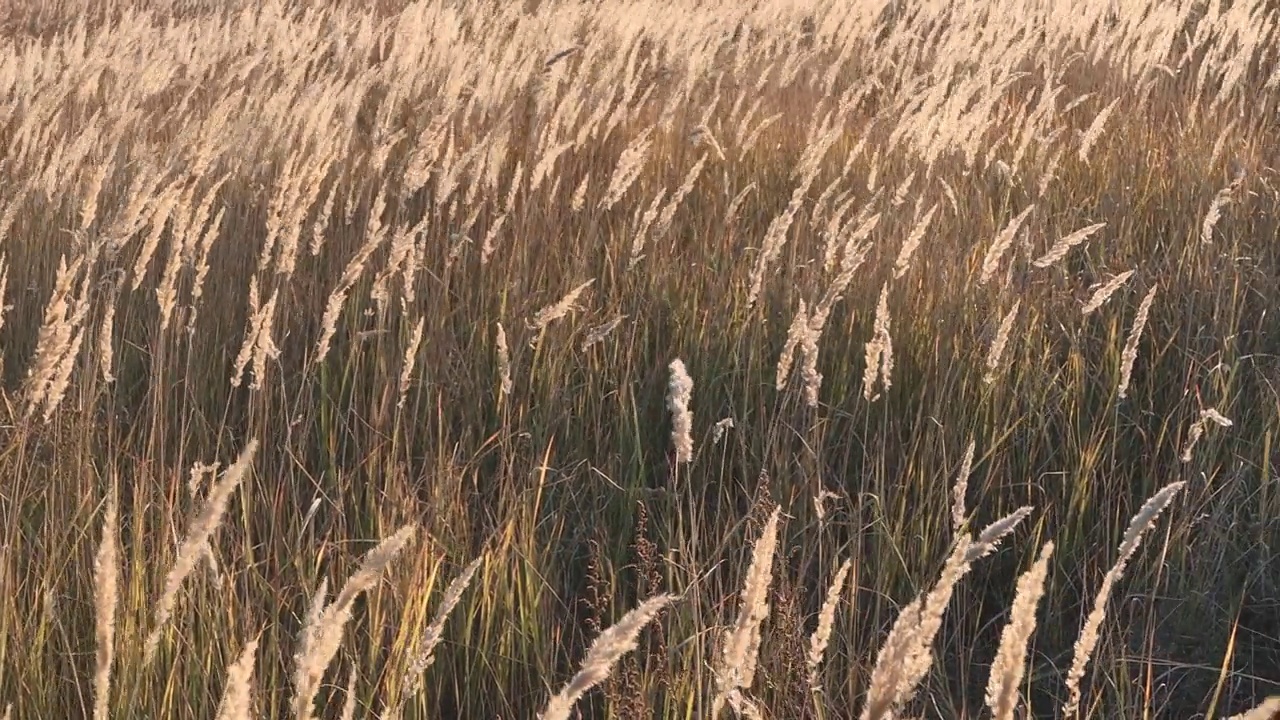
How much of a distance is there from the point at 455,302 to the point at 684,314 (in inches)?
23.0

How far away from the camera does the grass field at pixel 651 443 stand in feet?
4.28

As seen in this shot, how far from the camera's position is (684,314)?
2377 mm

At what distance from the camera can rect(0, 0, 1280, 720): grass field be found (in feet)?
4.28

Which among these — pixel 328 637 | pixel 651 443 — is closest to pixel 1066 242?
pixel 651 443

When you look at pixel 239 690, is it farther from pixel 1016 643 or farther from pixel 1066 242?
pixel 1066 242

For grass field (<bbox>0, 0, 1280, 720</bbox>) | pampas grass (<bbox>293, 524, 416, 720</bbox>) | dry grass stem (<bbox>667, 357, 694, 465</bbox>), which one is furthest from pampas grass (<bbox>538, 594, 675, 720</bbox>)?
dry grass stem (<bbox>667, 357, 694, 465</bbox>)

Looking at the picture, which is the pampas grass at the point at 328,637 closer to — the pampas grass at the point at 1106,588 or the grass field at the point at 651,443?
the grass field at the point at 651,443

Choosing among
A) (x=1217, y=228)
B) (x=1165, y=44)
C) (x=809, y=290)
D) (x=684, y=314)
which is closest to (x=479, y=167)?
(x=684, y=314)

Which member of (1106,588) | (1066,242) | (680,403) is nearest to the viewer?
(1106,588)

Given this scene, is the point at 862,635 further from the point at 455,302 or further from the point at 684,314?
the point at 455,302

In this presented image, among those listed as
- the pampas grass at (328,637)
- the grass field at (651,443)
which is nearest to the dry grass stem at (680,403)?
the grass field at (651,443)

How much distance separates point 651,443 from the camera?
2115 mm

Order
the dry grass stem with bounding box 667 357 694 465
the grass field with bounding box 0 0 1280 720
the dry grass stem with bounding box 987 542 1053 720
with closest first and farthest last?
the dry grass stem with bounding box 987 542 1053 720 < the dry grass stem with bounding box 667 357 694 465 < the grass field with bounding box 0 0 1280 720

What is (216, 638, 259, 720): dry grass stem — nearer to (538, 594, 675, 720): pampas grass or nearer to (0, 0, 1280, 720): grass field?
(0, 0, 1280, 720): grass field
